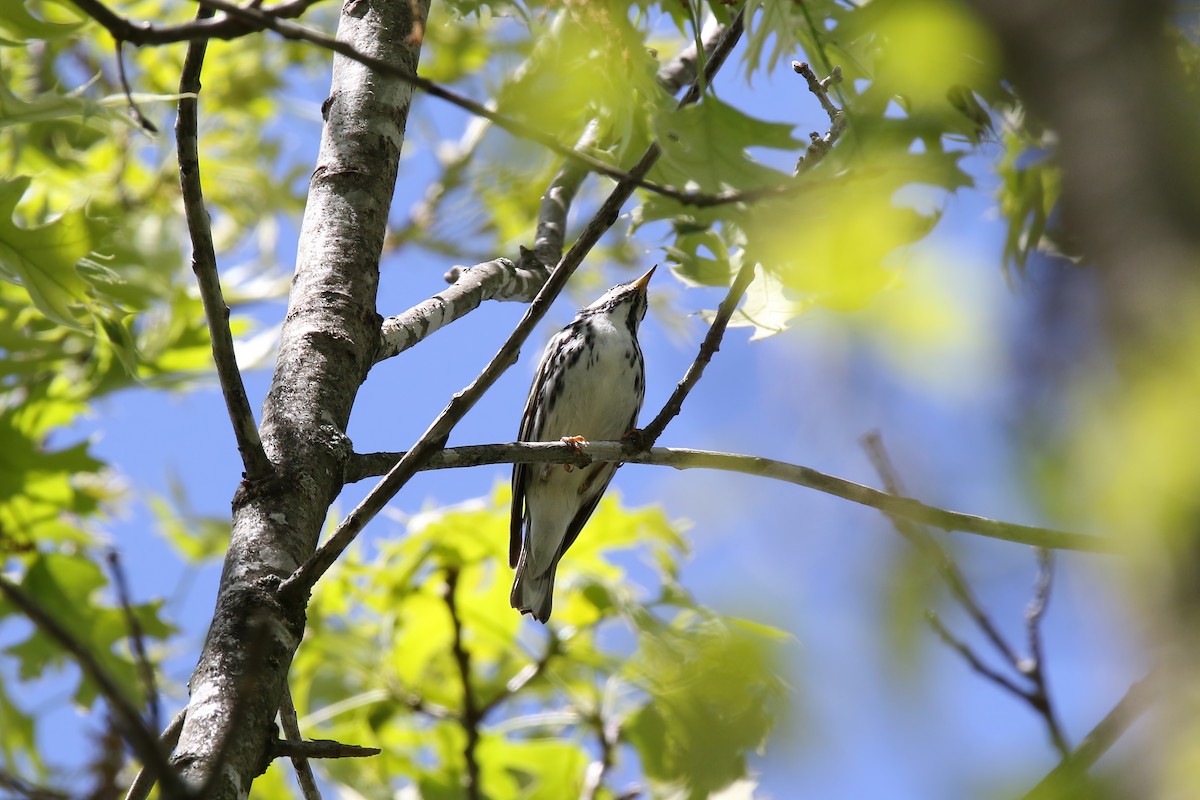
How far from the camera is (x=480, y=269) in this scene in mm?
2748

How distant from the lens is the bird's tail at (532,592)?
423 cm

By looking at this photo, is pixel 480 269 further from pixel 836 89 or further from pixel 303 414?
pixel 836 89

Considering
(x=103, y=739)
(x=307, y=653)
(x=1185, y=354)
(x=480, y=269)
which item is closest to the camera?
(x=1185, y=354)

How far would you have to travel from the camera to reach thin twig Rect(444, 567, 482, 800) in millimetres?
3217

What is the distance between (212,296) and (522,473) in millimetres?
2890

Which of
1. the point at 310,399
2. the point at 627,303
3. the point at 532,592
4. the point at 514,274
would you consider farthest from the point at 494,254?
the point at 310,399

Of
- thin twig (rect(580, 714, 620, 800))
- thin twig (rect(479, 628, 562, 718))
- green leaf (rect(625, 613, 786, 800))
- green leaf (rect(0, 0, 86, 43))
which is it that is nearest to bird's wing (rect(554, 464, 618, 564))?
thin twig (rect(479, 628, 562, 718))

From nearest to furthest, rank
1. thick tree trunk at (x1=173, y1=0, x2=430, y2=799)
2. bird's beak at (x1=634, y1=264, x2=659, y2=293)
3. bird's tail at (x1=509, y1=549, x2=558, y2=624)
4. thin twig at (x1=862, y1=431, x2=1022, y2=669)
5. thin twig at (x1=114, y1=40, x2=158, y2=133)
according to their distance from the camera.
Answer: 1. thin twig at (x1=862, y1=431, x2=1022, y2=669)
2. thin twig at (x1=114, y1=40, x2=158, y2=133)
3. thick tree trunk at (x1=173, y1=0, x2=430, y2=799)
4. bird's tail at (x1=509, y1=549, x2=558, y2=624)
5. bird's beak at (x1=634, y1=264, x2=659, y2=293)

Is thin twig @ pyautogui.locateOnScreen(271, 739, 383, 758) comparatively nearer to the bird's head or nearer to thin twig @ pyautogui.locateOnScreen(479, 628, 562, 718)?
thin twig @ pyautogui.locateOnScreen(479, 628, 562, 718)

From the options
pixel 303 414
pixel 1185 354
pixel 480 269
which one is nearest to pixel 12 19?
pixel 303 414

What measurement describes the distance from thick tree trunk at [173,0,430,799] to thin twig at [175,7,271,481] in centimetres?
8

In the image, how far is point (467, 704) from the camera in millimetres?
3412

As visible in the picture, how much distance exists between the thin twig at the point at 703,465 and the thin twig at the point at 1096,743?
40 cm

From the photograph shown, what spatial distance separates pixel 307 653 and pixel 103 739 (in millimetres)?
758
